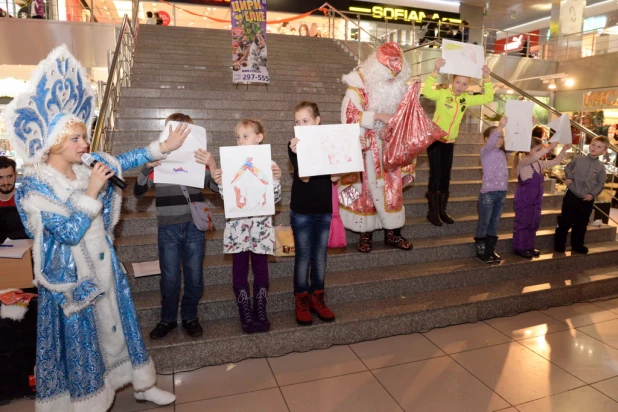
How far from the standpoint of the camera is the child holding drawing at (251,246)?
2650 mm

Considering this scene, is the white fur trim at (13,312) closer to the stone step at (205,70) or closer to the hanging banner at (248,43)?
the hanging banner at (248,43)

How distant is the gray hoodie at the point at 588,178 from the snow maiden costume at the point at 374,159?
2045 mm

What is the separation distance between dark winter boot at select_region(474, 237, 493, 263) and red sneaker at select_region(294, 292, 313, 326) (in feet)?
6.47

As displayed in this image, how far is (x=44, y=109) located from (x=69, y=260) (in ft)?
2.29

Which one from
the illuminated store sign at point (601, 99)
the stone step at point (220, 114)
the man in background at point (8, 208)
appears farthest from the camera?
the illuminated store sign at point (601, 99)

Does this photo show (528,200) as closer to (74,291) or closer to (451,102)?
(451,102)

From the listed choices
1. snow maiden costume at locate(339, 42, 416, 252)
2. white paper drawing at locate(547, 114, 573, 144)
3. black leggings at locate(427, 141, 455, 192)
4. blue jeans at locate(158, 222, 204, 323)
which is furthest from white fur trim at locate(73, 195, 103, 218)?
white paper drawing at locate(547, 114, 573, 144)

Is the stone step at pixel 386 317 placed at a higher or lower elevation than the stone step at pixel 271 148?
lower

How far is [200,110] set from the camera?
5523 millimetres

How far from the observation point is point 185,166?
96.3 inches

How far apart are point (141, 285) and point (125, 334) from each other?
1.08m

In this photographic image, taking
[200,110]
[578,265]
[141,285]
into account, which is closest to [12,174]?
[141,285]

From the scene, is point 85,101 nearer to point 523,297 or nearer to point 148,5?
point 523,297

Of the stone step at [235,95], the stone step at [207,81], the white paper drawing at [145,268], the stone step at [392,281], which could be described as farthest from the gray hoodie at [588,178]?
the white paper drawing at [145,268]
